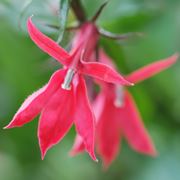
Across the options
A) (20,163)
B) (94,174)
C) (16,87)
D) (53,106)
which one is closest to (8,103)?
(16,87)

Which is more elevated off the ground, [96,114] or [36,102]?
[36,102]

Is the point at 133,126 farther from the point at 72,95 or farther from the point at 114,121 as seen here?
the point at 72,95

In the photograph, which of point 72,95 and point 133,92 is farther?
point 133,92

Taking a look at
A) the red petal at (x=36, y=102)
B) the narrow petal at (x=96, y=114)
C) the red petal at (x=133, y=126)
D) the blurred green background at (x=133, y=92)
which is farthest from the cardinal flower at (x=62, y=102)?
the blurred green background at (x=133, y=92)

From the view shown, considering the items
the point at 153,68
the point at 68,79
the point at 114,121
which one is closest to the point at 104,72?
the point at 68,79

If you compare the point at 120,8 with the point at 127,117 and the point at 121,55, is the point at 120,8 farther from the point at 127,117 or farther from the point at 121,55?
the point at 127,117

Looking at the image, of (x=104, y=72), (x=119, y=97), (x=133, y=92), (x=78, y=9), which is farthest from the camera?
(x=133, y=92)

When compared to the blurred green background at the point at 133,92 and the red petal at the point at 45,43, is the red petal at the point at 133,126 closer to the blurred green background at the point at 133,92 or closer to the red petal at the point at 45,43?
the blurred green background at the point at 133,92
